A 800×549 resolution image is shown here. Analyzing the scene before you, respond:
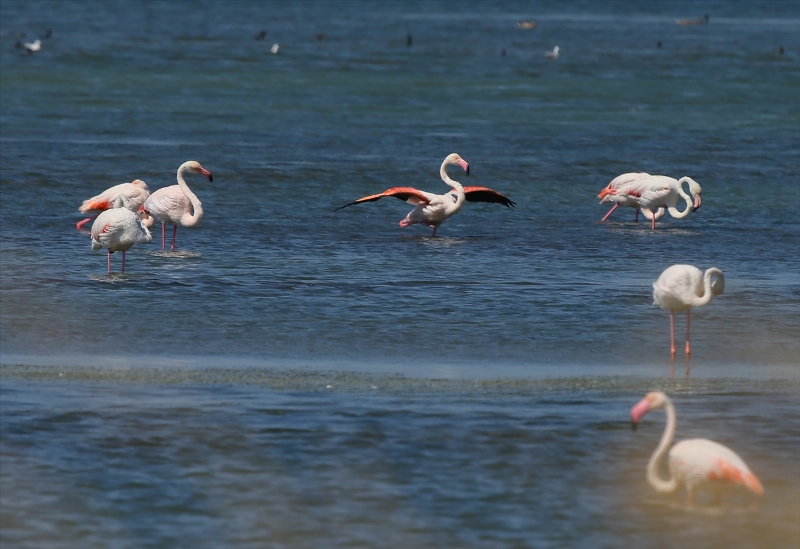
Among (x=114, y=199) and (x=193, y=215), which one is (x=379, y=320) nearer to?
(x=193, y=215)

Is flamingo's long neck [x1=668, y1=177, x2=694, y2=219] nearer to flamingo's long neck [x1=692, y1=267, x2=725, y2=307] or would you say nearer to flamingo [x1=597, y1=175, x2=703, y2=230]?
flamingo [x1=597, y1=175, x2=703, y2=230]

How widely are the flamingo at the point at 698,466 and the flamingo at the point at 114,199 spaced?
974cm

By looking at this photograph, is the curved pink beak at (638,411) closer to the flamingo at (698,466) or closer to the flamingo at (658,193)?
the flamingo at (698,466)

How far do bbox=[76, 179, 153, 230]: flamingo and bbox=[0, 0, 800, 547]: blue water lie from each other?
0.46 meters

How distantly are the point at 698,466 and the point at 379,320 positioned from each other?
16.3 feet

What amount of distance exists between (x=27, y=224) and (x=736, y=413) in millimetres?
10174

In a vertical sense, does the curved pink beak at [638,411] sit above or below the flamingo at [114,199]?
below

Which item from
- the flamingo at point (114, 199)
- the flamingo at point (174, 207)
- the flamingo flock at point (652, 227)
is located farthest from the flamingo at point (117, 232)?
the flamingo at point (114, 199)

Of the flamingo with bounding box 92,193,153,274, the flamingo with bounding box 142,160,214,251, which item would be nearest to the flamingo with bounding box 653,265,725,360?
the flamingo with bounding box 92,193,153,274

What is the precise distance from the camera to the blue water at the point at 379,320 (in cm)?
741

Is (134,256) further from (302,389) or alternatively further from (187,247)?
(302,389)

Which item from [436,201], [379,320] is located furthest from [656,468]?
[436,201]

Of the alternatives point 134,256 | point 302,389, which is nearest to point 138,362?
point 302,389

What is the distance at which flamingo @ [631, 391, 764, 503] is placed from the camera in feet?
23.0
